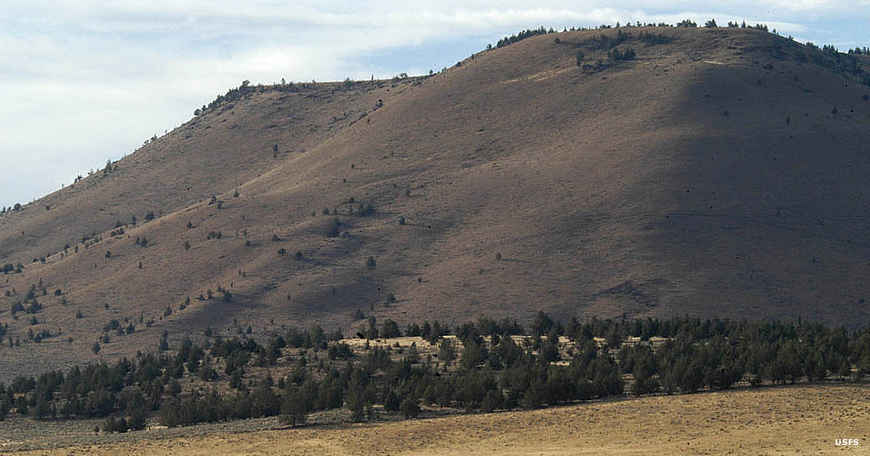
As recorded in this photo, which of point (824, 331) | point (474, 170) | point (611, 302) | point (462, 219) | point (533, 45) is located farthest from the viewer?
point (533, 45)

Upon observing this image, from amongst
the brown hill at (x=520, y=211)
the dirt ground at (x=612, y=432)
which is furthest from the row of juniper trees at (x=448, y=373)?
the brown hill at (x=520, y=211)

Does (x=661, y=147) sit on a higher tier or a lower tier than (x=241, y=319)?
higher

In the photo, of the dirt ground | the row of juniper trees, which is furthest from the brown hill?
the dirt ground

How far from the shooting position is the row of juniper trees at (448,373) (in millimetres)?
51000

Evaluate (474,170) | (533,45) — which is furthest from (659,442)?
(533,45)

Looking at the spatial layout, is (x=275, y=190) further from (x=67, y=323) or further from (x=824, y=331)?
(x=824, y=331)

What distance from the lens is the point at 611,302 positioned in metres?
89.1

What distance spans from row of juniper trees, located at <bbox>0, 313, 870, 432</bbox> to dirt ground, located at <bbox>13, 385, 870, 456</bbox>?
Result: 7.30ft

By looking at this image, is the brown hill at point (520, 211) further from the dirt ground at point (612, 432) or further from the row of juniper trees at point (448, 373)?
the dirt ground at point (612, 432)

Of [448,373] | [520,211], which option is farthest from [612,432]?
[520,211]

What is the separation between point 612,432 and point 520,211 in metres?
61.3

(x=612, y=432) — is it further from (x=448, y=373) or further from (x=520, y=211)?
(x=520, y=211)

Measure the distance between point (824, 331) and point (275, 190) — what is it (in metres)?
69.6

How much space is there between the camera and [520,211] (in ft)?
344
